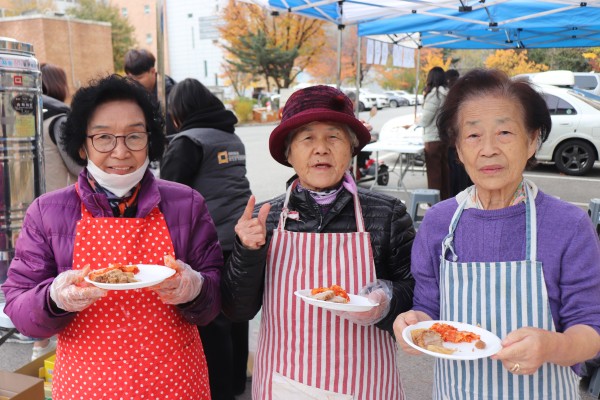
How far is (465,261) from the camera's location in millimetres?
1593

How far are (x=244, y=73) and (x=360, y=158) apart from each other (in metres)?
28.2

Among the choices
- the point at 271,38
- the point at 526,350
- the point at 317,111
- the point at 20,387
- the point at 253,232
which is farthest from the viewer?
the point at 271,38

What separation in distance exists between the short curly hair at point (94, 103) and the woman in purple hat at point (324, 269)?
469 mm

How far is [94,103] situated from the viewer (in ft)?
5.72

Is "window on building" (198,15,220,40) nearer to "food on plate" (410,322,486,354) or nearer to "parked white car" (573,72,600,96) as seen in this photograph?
"parked white car" (573,72,600,96)

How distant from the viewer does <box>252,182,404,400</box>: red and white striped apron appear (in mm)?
1777

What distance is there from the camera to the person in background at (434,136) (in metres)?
7.31

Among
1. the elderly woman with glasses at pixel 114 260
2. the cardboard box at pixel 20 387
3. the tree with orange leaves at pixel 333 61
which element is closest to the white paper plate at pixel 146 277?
the elderly woman with glasses at pixel 114 260

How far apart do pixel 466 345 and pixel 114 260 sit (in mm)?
1149

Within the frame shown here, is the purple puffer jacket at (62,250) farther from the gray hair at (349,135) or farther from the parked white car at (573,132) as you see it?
the parked white car at (573,132)

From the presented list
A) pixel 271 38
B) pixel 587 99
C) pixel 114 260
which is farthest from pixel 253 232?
pixel 271 38

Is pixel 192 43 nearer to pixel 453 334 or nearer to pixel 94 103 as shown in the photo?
pixel 94 103

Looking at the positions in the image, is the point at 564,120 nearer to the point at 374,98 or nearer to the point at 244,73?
the point at 374,98

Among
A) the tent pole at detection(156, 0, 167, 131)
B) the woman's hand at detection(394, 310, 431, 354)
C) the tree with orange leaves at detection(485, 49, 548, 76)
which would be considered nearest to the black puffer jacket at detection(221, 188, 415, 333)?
the woman's hand at detection(394, 310, 431, 354)
